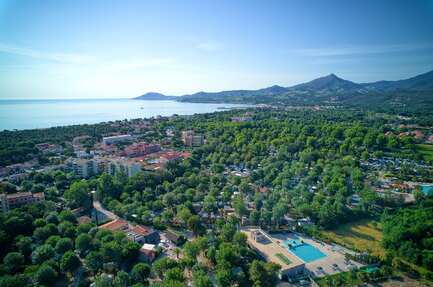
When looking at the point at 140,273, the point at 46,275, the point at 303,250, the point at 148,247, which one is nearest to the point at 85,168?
the point at 148,247

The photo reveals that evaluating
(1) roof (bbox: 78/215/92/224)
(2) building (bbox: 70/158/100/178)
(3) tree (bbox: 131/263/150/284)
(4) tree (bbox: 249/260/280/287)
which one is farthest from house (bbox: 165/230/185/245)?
(2) building (bbox: 70/158/100/178)

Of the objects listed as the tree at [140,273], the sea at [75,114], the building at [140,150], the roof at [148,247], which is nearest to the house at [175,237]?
the roof at [148,247]

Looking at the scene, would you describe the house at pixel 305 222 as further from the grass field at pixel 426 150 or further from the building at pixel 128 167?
the grass field at pixel 426 150

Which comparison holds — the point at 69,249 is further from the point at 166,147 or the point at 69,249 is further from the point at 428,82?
the point at 428,82

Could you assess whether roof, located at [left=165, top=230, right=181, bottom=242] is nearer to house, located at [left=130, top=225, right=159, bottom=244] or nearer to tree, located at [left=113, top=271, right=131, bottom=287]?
house, located at [left=130, top=225, right=159, bottom=244]

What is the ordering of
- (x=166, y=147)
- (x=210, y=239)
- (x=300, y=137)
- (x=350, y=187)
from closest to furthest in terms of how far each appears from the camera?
(x=210, y=239) → (x=350, y=187) → (x=300, y=137) → (x=166, y=147)

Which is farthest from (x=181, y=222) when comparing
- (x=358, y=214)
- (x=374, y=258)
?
(x=358, y=214)
